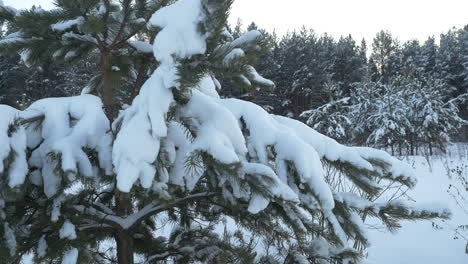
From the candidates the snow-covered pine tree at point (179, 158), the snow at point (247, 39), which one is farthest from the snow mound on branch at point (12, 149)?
the snow at point (247, 39)

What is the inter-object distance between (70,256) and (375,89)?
2114 cm

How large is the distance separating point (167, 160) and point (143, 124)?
0.17 meters

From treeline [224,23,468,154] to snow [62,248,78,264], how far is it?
11.1 m

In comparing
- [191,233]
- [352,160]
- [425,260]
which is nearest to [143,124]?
[352,160]

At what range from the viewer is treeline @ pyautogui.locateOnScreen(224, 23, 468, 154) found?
1503cm

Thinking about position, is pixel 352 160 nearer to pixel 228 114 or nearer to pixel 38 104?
pixel 228 114

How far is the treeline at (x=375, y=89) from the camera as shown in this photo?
15.0 meters

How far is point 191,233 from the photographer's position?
8.31ft

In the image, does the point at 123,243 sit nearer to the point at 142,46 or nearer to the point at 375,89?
the point at 142,46

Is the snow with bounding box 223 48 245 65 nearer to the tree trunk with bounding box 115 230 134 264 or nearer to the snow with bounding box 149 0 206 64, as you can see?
the snow with bounding box 149 0 206 64

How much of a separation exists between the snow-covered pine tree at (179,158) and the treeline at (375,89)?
1060cm

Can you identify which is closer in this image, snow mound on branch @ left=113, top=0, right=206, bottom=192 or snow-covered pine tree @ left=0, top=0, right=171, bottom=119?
snow mound on branch @ left=113, top=0, right=206, bottom=192

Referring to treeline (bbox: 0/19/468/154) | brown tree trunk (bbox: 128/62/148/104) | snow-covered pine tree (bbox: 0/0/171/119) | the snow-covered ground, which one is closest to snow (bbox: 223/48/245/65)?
snow-covered pine tree (bbox: 0/0/171/119)

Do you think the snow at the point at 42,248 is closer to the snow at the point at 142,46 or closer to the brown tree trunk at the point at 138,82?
the brown tree trunk at the point at 138,82
